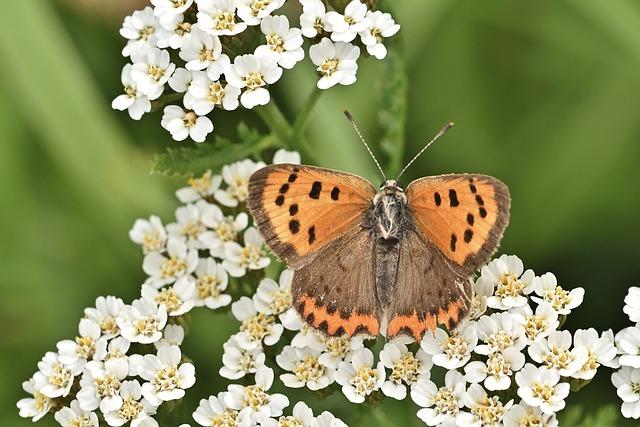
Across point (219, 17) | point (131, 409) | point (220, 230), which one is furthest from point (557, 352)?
point (219, 17)

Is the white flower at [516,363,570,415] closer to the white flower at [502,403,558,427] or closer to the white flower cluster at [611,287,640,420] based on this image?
the white flower at [502,403,558,427]

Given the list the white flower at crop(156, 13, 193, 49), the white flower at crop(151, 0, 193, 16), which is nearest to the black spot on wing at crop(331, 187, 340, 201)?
the white flower at crop(156, 13, 193, 49)

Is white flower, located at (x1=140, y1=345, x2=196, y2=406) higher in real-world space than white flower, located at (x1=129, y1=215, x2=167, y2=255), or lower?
lower

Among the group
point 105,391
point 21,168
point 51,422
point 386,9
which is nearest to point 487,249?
point 386,9

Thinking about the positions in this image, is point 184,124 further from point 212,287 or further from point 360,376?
point 360,376

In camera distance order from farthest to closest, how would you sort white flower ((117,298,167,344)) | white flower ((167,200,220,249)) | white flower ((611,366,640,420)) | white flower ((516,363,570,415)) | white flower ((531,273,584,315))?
white flower ((167,200,220,249)) < white flower ((117,298,167,344)) < white flower ((531,273,584,315)) < white flower ((611,366,640,420)) < white flower ((516,363,570,415))

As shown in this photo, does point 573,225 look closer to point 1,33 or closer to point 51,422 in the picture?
point 51,422

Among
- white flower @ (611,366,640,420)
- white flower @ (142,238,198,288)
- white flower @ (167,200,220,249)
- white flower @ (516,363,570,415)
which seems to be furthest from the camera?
white flower @ (167,200,220,249)

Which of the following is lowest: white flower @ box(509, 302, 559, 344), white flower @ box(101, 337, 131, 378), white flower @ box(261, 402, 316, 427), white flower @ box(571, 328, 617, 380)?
white flower @ box(261, 402, 316, 427)
